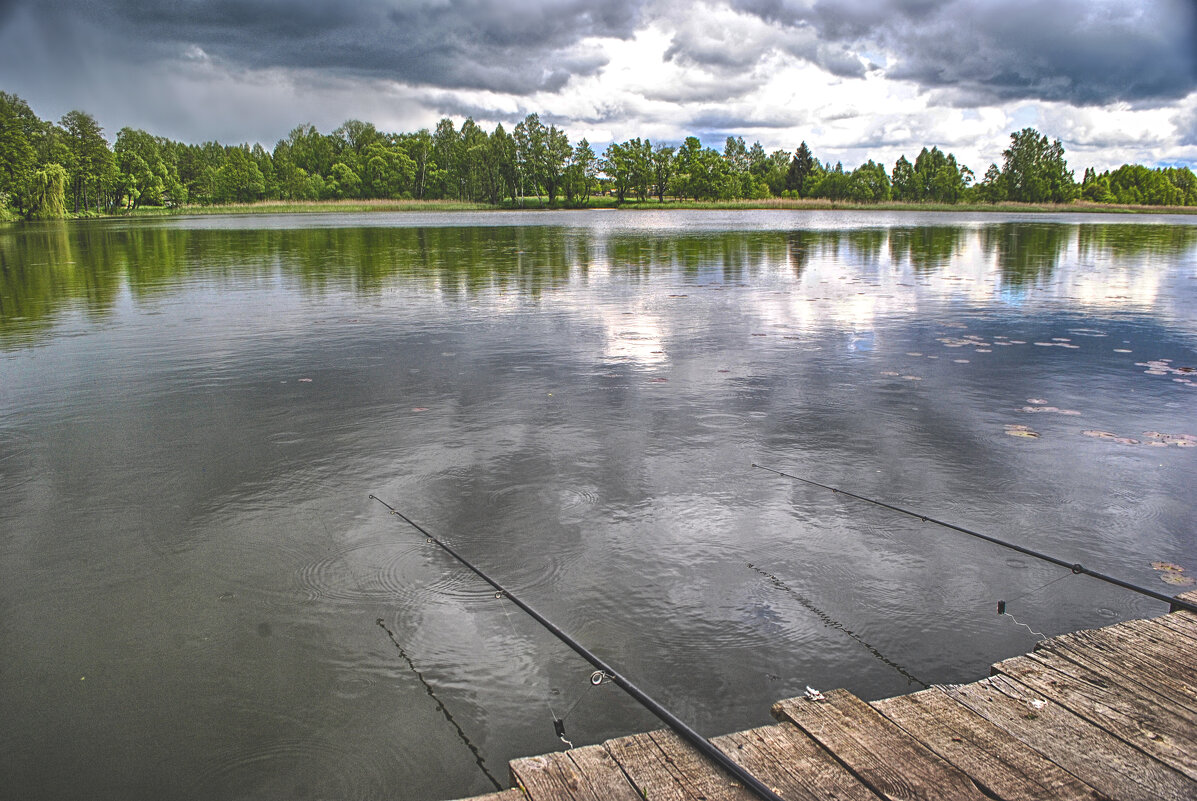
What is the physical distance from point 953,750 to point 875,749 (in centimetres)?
34

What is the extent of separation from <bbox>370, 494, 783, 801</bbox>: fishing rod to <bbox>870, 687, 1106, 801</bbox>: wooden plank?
857 millimetres

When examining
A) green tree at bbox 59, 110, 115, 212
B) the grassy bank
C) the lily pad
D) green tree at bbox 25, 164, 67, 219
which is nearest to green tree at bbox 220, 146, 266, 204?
the grassy bank

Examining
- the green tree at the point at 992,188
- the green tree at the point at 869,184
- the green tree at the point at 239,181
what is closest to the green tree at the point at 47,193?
the green tree at the point at 239,181

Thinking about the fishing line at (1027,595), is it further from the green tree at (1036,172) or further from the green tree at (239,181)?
the green tree at (239,181)

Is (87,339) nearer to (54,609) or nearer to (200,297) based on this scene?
(200,297)

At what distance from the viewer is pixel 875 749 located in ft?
10.1

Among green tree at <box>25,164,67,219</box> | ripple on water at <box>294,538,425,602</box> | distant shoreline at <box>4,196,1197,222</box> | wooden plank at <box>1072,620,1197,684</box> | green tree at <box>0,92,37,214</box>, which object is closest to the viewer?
wooden plank at <box>1072,620,1197,684</box>

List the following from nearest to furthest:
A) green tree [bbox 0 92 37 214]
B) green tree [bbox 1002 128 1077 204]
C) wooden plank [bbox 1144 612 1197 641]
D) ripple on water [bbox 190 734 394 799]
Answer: ripple on water [bbox 190 734 394 799], wooden plank [bbox 1144 612 1197 641], green tree [bbox 0 92 37 214], green tree [bbox 1002 128 1077 204]

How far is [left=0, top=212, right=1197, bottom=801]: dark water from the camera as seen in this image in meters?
3.76

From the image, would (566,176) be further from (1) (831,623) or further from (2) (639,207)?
(1) (831,623)

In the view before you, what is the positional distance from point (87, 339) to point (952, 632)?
14558mm

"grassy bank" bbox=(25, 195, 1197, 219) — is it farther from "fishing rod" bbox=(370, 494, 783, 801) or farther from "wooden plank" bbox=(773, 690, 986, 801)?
"wooden plank" bbox=(773, 690, 986, 801)

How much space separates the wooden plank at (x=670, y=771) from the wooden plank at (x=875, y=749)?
20.3 inches

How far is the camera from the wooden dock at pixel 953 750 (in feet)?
9.41
